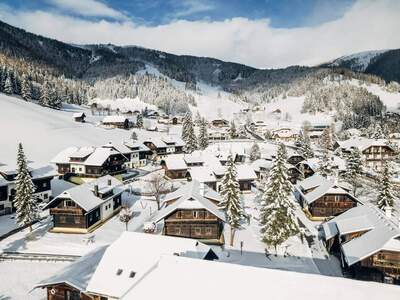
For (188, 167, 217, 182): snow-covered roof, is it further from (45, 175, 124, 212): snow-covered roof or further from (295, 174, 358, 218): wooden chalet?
(295, 174, 358, 218): wooden chalet

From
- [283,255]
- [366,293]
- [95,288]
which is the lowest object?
[283,255]

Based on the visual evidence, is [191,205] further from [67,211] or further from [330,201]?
[330,201]

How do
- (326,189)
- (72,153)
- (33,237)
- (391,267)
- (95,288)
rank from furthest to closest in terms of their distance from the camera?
(72,153)
(326,189)
(33,237)
(391,267)
(95,288)

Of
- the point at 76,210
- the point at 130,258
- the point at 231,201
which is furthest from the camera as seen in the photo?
the point at 76,210

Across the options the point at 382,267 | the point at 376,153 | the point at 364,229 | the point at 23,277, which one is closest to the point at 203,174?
the point at 364,229

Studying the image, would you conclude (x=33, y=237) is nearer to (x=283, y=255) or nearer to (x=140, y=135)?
(x=283, y=255)

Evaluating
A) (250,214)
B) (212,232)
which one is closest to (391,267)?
(212,232)

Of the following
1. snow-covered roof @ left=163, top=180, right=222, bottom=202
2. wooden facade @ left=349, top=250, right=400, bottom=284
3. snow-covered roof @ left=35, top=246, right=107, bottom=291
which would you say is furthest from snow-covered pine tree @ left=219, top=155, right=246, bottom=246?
snow-covered roof @ left=35, top=246, right=107, bottom=291
